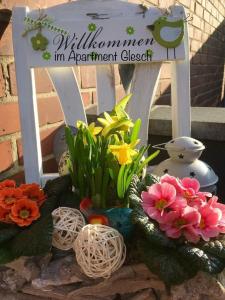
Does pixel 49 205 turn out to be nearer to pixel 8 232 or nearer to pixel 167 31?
pixel 8 232

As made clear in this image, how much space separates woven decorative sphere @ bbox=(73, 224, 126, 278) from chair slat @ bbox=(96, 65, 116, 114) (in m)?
0.60

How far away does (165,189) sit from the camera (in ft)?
1.97

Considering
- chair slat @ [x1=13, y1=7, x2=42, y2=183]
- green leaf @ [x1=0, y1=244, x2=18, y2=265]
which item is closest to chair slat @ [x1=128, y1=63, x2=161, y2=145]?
chair slat @ [x1=13, y1=7, x2=42, y2=183]

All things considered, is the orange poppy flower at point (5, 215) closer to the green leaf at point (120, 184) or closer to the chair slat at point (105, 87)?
the green leaf at point (120, 184)

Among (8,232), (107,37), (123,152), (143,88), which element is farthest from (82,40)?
(8,232)

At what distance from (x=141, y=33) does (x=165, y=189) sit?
43cm

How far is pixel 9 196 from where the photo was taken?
0.64 m

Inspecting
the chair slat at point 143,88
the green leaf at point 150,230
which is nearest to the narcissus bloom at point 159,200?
the green leaf at point 150,230

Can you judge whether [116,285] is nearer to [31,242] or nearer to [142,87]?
[31,242]

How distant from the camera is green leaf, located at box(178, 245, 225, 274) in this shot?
0.52 m

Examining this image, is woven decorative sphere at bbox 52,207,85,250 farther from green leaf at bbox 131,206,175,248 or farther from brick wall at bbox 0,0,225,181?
brick wall at bbox 0,0,225,181

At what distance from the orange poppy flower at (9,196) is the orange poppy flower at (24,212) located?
0.02 metres

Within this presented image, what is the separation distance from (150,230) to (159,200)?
0.06 metres

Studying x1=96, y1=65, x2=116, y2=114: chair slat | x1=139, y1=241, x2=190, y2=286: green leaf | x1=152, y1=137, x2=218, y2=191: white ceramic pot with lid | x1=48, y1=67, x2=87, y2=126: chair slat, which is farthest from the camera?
x1=96, y1=65, x2=116, y2=114: chair slat
